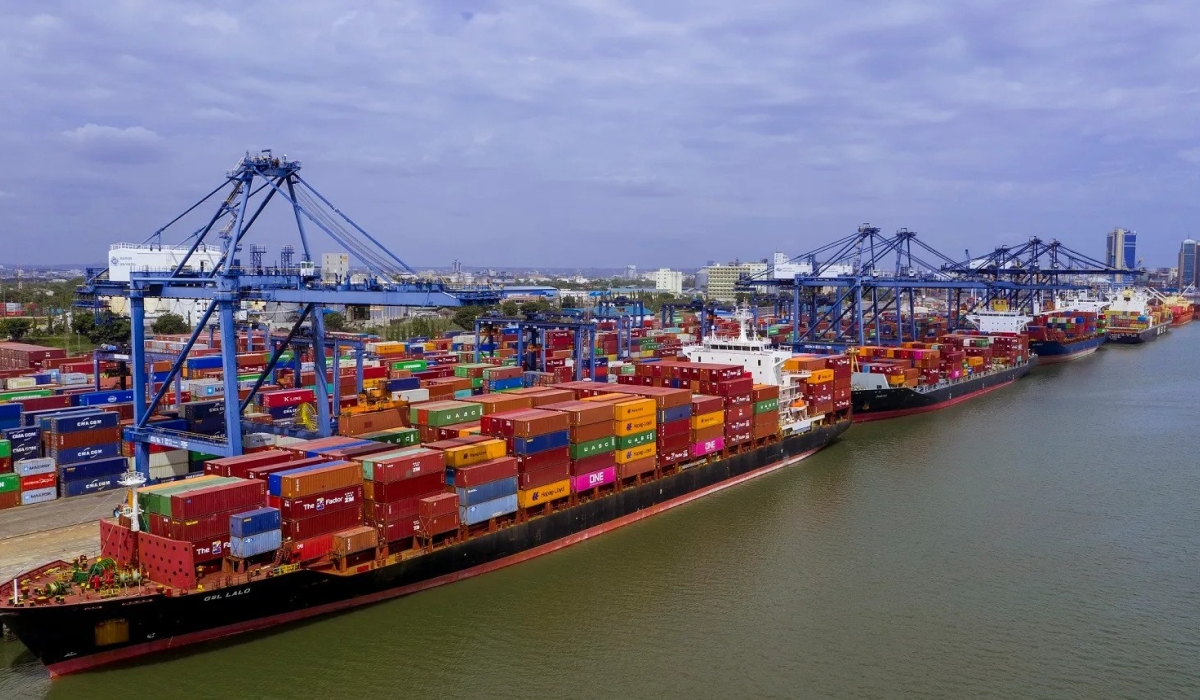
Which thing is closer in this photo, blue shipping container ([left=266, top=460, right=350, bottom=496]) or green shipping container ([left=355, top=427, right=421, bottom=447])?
blue shipping container ([left=266, top=460, right=350, bottom=496])

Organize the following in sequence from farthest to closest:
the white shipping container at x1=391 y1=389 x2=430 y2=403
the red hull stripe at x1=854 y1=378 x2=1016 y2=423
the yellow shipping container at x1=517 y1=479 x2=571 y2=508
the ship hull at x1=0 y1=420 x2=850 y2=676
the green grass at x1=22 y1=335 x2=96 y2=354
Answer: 1. the green grass at x1=22 y1=335 x2=96 y2=354
2. the red hull stripe at x1=854 y1=378 x2=1016 y2=423
3. the white shipping container at x1=391 y1=389 x2=430 y2=403
4. the yellow shipping container at x1=517 y1=479 x2=571 y2=508
5. the ship hull at x1=0 y1=420 x2=850 y2=676

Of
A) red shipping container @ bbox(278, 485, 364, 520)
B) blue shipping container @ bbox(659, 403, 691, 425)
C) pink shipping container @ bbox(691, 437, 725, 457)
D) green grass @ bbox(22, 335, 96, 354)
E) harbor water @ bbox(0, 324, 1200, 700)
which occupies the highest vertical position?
green grass @ bbox(22, 335, 96, 354)

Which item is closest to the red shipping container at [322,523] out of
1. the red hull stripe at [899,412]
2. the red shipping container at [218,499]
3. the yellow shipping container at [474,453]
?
the red shipping container at [218,499]

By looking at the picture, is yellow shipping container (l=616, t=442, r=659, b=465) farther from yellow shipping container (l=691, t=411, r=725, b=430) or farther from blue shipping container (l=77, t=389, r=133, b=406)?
blue shipping container (l=77, t=389, r=133, b=406)

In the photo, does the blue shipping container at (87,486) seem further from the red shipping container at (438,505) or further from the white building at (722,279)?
the white building at (722,279)

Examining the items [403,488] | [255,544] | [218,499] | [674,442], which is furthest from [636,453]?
[218,499]

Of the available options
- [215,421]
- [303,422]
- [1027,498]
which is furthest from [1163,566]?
[215,421]

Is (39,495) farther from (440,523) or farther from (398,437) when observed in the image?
→ (440,523)

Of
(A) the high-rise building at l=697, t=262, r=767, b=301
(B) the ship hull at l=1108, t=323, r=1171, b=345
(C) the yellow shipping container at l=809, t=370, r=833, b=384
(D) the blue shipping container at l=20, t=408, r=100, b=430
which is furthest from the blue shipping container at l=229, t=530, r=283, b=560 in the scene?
(A) the high-rise building at l=697, t=262, r=767, b=301
